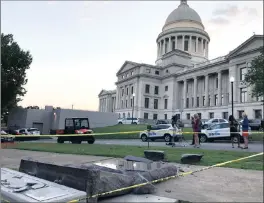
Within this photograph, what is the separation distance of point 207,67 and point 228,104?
12695 mm

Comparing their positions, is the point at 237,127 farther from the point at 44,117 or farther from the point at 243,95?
the point at 243,95

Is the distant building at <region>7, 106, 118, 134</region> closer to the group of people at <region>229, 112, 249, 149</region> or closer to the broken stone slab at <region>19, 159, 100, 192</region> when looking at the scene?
the group of people at <region>229, 112, 249, 149</region>

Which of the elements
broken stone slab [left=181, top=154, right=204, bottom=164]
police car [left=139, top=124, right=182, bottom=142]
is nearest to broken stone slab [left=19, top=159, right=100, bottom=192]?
broken stone slab [left=181, top=154, right=204, bottom=164]

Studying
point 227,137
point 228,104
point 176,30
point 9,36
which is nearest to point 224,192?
point 227,137

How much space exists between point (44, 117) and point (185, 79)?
43436mm

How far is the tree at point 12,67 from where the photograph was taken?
1499 inches

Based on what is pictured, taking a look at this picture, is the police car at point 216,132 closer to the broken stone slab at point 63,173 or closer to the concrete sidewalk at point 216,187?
the concrete sidewalk at point 216,187

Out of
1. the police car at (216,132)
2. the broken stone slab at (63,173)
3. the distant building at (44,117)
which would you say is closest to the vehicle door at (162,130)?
the police car at (216,132)

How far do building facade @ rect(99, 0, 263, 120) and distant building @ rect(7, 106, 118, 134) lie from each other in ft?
65.1

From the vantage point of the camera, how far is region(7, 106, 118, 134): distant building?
146 feet

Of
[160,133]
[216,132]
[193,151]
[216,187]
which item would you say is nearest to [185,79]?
[160,133]

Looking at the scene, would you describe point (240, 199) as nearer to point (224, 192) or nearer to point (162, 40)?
point (224, 192)

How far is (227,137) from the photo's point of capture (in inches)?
751

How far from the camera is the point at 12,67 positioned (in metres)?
39.7
